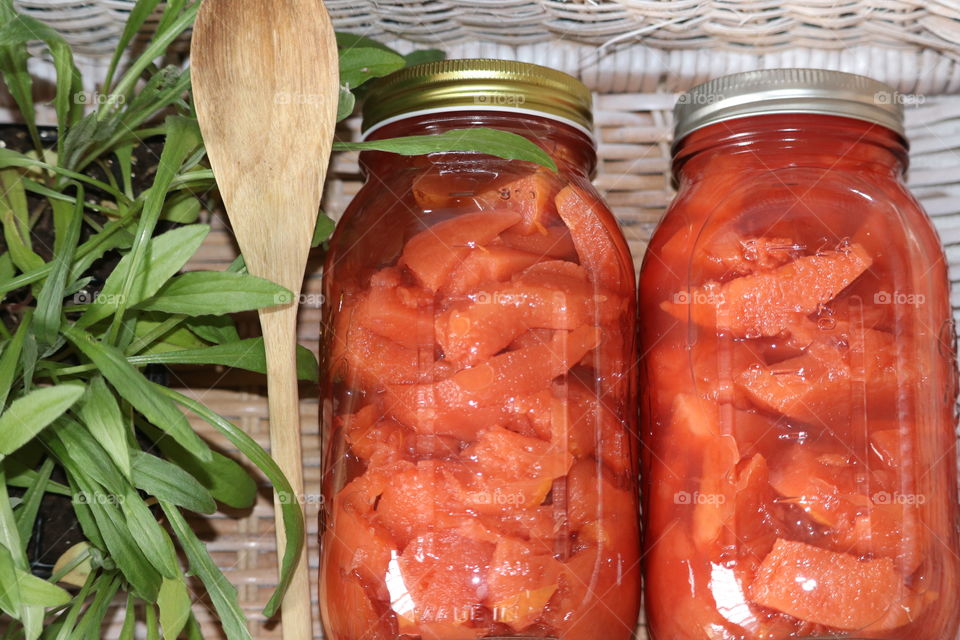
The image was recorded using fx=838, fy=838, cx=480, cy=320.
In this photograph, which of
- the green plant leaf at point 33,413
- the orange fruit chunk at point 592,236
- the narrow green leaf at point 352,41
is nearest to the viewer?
the green plant leaf at point 33,413

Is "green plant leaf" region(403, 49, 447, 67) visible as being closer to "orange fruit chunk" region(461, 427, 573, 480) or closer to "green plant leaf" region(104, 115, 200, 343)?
"green plant leaf" region(104, 115, 200, 343)

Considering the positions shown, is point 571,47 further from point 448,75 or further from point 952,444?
point 952,444

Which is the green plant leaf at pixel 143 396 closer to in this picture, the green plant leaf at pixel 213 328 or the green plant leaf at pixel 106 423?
the green plant leaf at pixel 106 423

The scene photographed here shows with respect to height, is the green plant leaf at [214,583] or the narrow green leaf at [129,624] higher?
the green plant leaf at [214,583]

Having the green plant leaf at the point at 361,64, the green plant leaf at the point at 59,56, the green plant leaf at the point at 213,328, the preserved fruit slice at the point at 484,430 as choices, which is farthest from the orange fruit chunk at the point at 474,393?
the green plant leaf at the point at 59,56

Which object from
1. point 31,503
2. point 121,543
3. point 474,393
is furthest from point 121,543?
point 474,393

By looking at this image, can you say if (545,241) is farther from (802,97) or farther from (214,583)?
(214,583)
